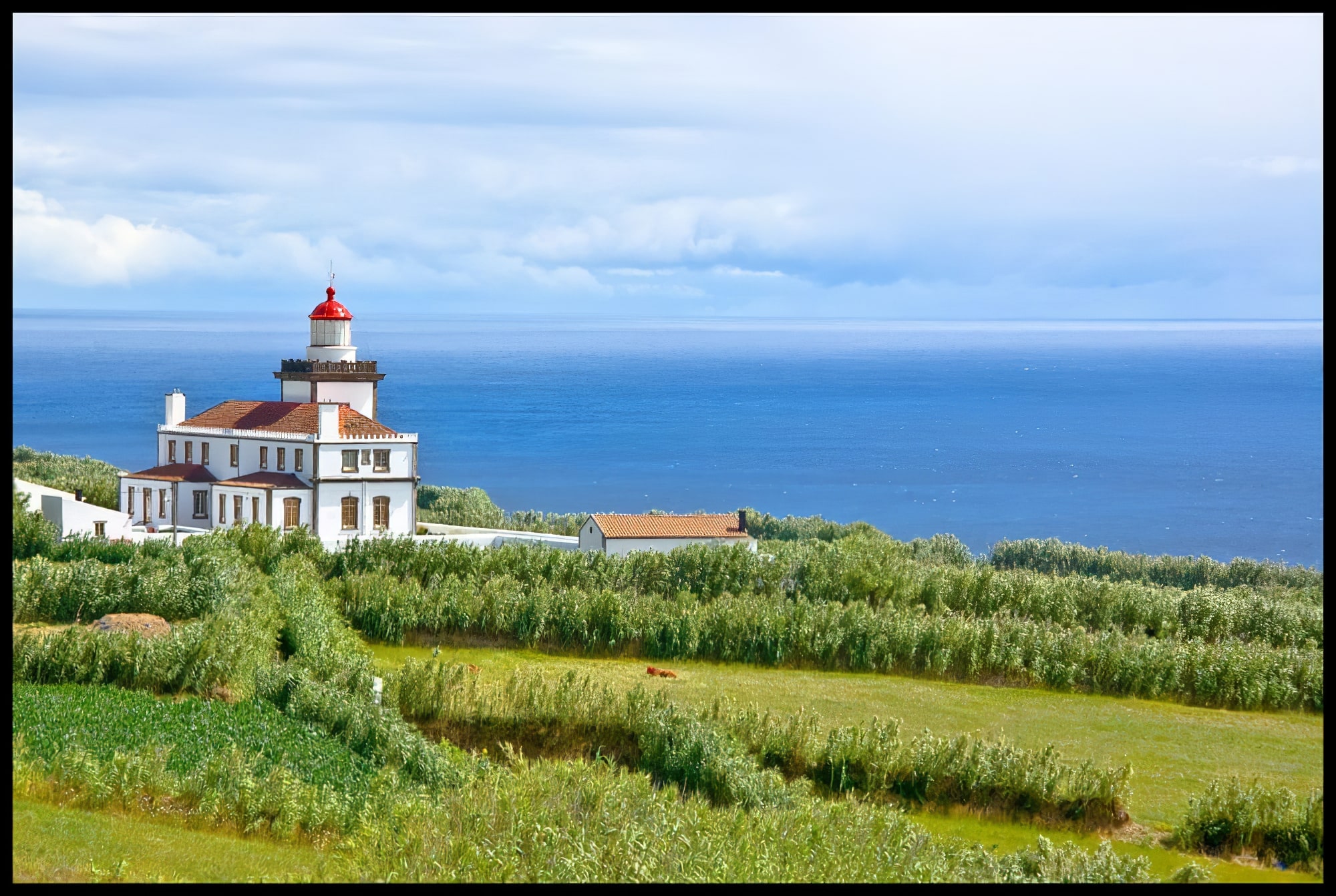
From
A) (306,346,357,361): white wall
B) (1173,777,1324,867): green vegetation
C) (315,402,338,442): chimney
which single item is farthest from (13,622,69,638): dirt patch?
(1173,777,1324,867): green vegetation

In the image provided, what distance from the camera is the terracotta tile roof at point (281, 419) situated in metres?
40.7

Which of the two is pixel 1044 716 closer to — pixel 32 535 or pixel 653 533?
pixel 653 533

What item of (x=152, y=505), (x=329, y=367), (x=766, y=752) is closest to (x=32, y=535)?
(x=152, y=505)

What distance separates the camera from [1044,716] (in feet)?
85.2

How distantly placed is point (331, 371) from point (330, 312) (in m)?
1.86

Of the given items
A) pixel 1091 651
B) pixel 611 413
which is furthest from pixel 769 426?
pixel 1091 651

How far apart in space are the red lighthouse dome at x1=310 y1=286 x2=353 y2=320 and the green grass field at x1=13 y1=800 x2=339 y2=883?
95.7ft

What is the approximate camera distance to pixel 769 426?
17588 cm

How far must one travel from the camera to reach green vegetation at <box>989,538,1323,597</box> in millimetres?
44000

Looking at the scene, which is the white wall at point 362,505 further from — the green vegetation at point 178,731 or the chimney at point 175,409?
the green vegetation at point 178,731

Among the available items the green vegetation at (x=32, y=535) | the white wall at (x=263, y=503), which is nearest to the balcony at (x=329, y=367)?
the white wall at (x=263, y=503)

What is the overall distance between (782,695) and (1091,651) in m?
6.75

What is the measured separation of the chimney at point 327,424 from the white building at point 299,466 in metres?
0.03

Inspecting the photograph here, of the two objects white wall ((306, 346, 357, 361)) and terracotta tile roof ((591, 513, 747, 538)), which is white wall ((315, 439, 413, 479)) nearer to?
white wall ((306, 346, 357, 361))
